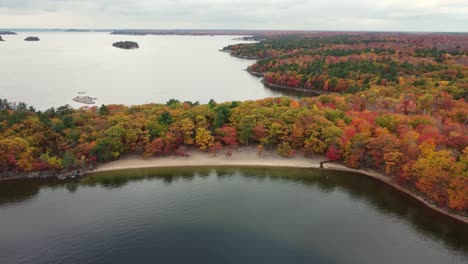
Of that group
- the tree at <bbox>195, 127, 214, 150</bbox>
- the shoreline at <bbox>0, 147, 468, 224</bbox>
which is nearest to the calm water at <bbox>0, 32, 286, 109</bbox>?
the tree at <bbox>195, 127, 214, 150</bbox>

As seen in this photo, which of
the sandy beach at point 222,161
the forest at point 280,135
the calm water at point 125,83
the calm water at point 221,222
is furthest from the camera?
the calm water at point 125,83

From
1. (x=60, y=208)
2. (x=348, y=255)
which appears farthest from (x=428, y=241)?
(x=60, y=208)

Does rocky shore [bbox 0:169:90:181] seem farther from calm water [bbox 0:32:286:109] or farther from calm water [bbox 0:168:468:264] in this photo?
calm water [bbox 0:32:286:109]

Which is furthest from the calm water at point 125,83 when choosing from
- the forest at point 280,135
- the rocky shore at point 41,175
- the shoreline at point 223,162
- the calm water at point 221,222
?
the calm water at point 221,222

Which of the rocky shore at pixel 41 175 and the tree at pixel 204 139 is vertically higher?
the tree at pixel 204 139

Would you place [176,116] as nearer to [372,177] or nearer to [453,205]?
[372,177]

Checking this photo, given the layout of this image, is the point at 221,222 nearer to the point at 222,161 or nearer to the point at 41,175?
the point at 222,161

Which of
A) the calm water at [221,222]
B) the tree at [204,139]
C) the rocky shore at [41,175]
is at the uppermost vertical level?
the tree at [204,139]

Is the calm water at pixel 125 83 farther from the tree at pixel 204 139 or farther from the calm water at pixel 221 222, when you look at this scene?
the calm water at pixel 221 222

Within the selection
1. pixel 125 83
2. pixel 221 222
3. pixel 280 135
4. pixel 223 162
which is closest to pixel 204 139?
pixel 223 162
